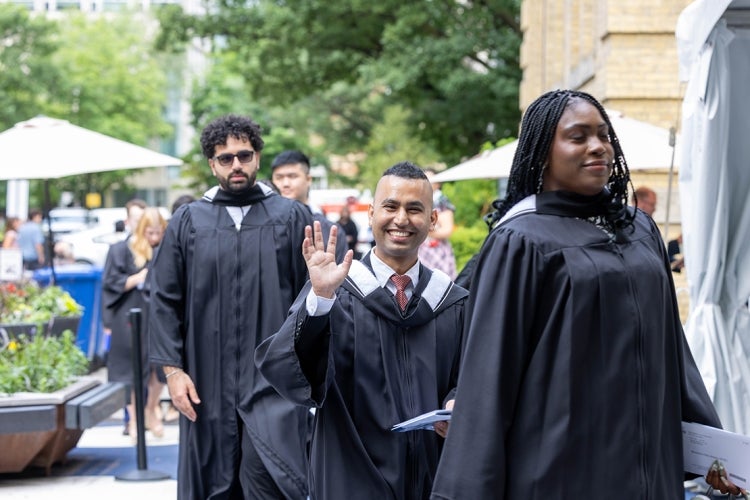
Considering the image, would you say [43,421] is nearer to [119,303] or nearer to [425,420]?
[119,303]

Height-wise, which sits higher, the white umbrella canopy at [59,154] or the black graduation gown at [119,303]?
the white umbrella canopy at [59,154]

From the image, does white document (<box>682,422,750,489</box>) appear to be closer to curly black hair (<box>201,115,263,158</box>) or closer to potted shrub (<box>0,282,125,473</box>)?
curly black hair (<box>201,115,263,158</box>)

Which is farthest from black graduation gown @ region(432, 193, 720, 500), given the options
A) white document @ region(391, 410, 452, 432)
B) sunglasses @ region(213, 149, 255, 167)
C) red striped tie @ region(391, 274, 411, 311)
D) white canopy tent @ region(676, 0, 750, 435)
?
white canopy tent @ region(676, 0, 750, 435)

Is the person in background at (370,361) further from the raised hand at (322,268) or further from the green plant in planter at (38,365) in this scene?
the green plant in planter at (38,365)

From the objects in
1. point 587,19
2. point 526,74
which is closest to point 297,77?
point 526,74

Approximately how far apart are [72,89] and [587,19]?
4400 cm

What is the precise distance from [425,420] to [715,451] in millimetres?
868

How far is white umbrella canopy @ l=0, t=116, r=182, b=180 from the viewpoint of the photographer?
37.8 feet

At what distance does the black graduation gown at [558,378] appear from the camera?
3461 mm

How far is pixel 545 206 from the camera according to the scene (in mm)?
3660

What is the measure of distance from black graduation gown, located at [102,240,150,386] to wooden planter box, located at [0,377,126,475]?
1.99 meters

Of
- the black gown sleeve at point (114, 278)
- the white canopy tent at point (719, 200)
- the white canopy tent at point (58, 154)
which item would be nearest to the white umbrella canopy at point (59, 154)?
the white canopy tent at point (58, 154)

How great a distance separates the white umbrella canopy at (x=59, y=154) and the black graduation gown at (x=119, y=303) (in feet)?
2.71

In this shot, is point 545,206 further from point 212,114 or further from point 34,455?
point 212,114
